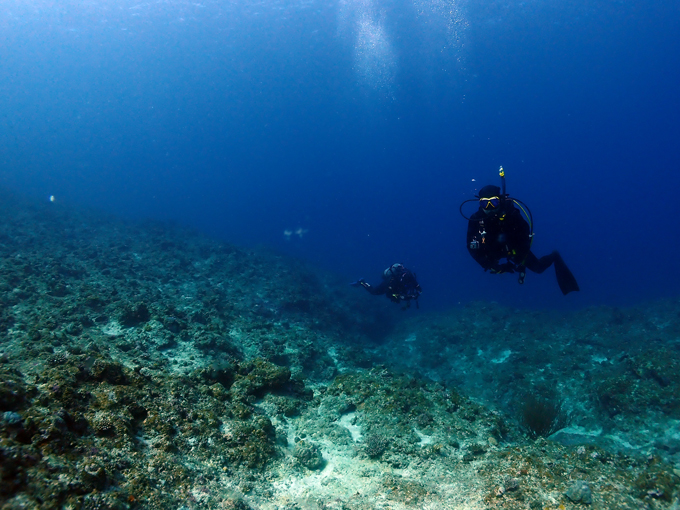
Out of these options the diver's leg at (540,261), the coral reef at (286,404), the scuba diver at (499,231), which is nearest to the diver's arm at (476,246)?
the scuba diver at (499,231)

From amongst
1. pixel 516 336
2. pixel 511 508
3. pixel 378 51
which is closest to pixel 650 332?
pixel 516 336

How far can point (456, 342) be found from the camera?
607 inches

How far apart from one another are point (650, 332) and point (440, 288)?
25.5 meters

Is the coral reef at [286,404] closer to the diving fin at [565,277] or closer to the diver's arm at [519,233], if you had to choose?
the diving fin at [565,277]

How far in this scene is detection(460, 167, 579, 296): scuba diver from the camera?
693 centimetres

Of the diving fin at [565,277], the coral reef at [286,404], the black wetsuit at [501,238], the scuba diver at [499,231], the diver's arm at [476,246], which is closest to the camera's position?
the coral reef at [286,404]

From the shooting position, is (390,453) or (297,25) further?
(297,25)

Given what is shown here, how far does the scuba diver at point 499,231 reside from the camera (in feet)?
22.7

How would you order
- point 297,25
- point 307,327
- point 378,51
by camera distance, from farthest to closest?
point 378,51
point 297,25
point 307,327

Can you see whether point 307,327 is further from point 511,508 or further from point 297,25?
point 297,25

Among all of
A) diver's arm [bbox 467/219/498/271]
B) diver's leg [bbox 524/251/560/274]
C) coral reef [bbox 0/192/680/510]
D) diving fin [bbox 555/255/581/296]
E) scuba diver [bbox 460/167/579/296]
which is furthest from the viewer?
diver's leg [bbox 524/251/560/274]

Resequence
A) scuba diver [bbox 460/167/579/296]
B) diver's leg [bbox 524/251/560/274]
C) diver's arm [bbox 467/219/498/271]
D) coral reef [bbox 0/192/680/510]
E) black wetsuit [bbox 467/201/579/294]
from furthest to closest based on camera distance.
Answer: diver's leg [bbox 524/251/560/274]
diver's arm [bbox 467/219/498/271]
black wetsuit [bbox 467/201/579/294]
scuba diver [bbox 460/167/579/296]
coral reef [bbox 0/192/680/510]

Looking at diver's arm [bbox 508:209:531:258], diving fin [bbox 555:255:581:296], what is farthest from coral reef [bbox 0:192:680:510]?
diver's arm [bbox 508:209:531:258]

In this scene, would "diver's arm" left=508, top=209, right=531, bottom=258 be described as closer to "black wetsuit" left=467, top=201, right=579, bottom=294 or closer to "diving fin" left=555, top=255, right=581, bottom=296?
Answer: "black wetsuit" left=467, top=201, right=579, bottom=294
